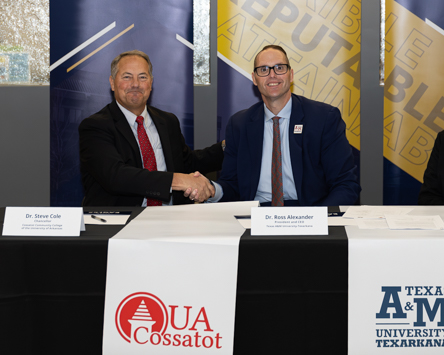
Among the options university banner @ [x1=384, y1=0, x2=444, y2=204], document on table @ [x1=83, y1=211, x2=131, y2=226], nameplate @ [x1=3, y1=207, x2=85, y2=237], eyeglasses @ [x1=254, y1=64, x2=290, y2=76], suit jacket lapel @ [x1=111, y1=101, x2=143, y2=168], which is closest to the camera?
nameplate @ [x1=3, y1=207, x2=85, y2=237]

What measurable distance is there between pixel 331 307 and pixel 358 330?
8 centimetres

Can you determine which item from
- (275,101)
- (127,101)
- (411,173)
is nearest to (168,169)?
(127,101)

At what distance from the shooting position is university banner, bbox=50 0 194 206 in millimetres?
3607

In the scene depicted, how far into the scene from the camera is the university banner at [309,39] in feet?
11.9

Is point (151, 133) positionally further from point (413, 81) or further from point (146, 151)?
point (413, 81)

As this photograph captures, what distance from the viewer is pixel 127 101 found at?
108 inches

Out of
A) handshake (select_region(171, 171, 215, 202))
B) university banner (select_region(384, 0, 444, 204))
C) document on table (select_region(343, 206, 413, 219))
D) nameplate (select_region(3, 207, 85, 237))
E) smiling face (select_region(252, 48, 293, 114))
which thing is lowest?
nameplate (select_region(3, 207, 85, 237))

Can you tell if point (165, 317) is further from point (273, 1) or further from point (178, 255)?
point (273, 1)

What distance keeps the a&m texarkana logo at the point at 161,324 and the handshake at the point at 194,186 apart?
1.11 meters

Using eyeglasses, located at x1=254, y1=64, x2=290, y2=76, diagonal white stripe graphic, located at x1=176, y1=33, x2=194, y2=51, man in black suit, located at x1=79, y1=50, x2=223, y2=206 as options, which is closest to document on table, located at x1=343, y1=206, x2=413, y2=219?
man in black suit, located at x1=79, y1=50, x2=223, y2=206

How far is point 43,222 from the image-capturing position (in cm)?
122

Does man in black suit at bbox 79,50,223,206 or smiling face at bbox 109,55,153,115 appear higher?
smiling face at bbox 109,55,153,115

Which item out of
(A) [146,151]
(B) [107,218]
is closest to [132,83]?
(A) [146,151]

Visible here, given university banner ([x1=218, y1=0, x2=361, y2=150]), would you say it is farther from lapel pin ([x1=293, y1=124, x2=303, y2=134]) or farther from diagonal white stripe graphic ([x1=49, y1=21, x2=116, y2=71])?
lapel pin ([x1=293, y1=124, x2=303, y2=134])
